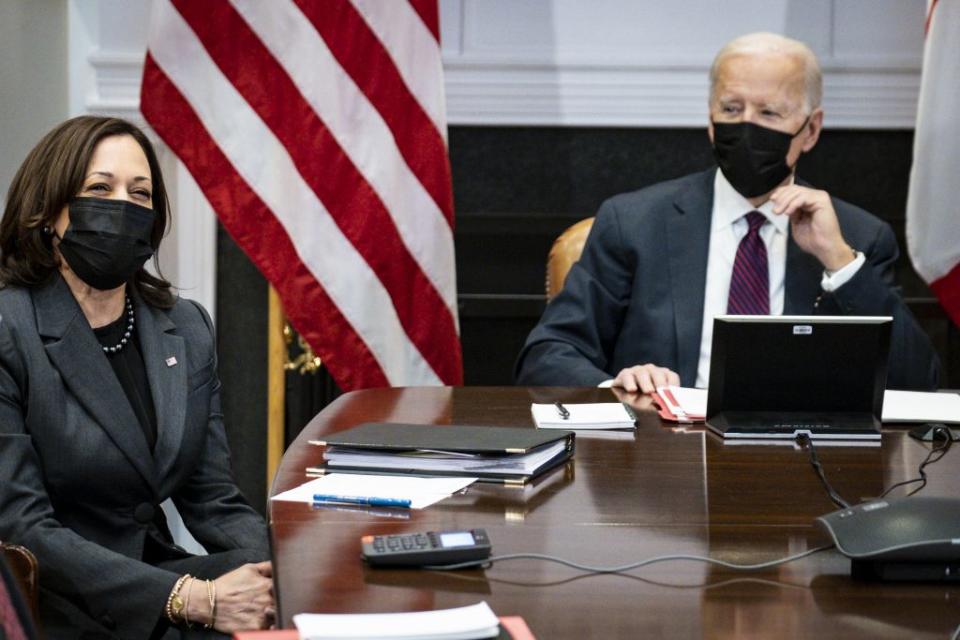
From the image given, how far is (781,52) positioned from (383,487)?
1.65 m

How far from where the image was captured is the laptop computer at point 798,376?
185 cm

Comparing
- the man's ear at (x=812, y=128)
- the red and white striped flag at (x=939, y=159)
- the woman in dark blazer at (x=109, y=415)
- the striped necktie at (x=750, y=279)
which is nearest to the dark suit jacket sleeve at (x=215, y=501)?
the woman in dark blazer at (x=109, y=415)

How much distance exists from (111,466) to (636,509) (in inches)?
33.7

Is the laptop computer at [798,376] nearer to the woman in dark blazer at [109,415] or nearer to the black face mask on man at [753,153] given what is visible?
the woman in dark blazer at [109,415]

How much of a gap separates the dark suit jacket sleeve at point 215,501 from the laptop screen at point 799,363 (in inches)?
30.5

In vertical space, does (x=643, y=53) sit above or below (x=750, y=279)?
above

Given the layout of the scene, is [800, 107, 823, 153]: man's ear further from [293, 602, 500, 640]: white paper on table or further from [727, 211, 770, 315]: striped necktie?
[293, 602, 500, 640]: white paper on table

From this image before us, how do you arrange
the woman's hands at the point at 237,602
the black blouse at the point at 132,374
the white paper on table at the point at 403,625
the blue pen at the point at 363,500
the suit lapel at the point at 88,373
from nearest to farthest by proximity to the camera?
the white paper on table at the point at 403,625
the blue pen at the point at 363,500
the woman's hands at the point at 237,602
the suit lapel at the point at 88,373
the black blouse at the point at 132,374

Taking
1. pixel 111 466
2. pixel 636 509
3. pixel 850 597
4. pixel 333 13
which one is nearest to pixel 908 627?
pixel 850 597

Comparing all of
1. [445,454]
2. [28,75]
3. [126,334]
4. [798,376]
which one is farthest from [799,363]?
[28,75]

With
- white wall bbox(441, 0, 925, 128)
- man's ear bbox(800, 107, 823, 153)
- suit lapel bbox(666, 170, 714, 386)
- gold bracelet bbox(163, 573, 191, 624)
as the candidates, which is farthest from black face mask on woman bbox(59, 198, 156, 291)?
white wall bbox(441, 0, 925, 128)

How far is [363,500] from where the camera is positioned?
146 centimetres

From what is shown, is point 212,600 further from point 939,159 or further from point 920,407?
point 939,159

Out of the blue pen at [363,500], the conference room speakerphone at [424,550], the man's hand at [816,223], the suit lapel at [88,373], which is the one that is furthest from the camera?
the man's hand at [816,223]
